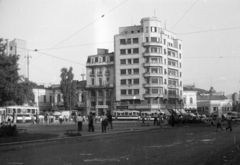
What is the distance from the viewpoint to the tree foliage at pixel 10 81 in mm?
48906

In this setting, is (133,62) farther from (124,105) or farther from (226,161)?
(226,161)

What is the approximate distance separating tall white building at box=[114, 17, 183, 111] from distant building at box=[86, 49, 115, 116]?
10.3ft

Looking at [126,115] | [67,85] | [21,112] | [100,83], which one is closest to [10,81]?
[21,112]

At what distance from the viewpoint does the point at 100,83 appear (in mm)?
89812

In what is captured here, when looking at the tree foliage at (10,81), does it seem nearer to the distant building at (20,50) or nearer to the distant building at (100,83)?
the distant building at (20,50)

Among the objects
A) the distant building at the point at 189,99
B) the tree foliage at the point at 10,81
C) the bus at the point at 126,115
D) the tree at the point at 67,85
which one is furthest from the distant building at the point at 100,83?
the tree foliage at the point at 10,81

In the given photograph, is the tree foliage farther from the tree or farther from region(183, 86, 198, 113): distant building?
region(183, 86, 198, 113): distant building

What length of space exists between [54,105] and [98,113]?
15923 mm

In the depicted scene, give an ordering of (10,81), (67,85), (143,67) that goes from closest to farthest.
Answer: (10,81) → (67,85) → (143,67)

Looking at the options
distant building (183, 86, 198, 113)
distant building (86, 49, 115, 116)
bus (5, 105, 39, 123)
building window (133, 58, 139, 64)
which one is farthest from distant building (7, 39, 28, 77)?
distant building (183, 86, 198, 113)

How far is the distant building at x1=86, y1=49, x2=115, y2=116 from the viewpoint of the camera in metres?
88.2

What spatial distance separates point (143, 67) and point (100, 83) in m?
12.7

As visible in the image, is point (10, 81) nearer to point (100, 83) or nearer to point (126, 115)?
point (126, 115)

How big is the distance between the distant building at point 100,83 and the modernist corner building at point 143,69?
3.03 ft
